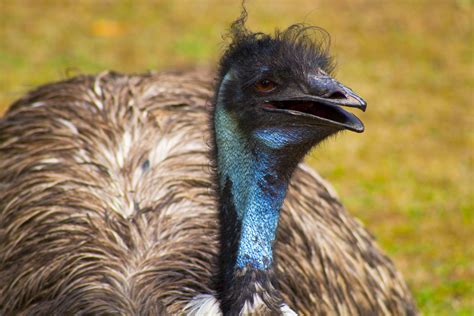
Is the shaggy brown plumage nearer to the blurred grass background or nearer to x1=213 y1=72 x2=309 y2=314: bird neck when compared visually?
x1=213 y1=72 x2=309 y2=314: bird neck

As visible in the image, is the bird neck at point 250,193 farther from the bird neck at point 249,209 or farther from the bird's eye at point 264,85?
the bird's eye at point 264,85

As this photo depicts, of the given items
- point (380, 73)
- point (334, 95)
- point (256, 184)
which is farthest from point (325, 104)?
point (380, 73)

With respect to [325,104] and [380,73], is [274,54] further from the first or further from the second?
[380,73]

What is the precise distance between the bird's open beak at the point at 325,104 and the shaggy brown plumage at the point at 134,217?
1.47 ft

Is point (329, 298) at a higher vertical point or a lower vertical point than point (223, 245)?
lower

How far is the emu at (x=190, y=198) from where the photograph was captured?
346 centimetres

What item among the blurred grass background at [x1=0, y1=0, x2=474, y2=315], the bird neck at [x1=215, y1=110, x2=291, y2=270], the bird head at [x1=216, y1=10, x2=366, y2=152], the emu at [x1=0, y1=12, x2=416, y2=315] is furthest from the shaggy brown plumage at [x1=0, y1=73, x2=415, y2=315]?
the blurred grass background at [x1=0, y1=0, x2=474, y2=315]

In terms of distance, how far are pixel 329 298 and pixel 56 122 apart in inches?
59.3

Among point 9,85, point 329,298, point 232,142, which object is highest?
point 232,142

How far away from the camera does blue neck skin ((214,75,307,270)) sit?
3.43 metres

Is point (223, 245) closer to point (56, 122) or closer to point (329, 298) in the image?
point (329, 298)

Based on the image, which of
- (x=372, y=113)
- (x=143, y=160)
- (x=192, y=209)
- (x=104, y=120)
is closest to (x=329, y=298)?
(x=192, y=209)

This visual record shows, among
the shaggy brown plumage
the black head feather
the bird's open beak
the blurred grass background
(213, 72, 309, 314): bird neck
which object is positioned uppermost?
the black head feather

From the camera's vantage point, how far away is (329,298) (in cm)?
461
